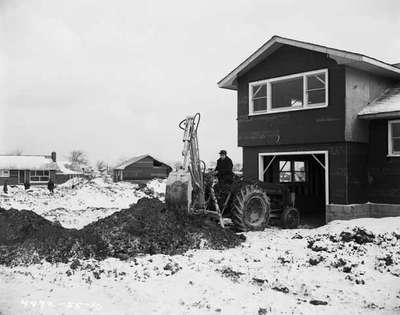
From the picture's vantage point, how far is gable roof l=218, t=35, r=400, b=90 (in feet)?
45.6

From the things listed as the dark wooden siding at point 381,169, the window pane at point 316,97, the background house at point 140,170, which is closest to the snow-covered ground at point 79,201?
the window pane at point 316,97

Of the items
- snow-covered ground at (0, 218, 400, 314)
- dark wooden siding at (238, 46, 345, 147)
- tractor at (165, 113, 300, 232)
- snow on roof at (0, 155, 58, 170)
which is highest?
dark wooden siding at (238, 46, 345, 147)

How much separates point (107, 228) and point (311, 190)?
12.2 metres

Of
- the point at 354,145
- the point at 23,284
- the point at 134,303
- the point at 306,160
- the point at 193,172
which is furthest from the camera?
the point at 306,160

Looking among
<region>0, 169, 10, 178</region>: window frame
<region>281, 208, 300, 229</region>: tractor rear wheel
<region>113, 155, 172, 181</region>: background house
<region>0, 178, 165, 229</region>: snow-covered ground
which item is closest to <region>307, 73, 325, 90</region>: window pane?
<region>281, 208, 300, 229</region>: tractor rear wheel

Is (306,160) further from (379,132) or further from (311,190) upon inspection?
(379,132)

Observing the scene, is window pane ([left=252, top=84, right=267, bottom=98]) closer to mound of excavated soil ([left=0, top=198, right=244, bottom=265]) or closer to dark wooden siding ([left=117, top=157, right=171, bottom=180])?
mound of excavated soil ([left=0, top=198, right=244, bottom=265])

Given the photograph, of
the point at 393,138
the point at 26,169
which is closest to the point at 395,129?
the point at 393,138

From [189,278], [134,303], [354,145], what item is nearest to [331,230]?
[354,145]

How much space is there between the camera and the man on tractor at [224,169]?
41.3 feet

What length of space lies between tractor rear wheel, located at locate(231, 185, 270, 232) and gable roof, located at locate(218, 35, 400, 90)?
5.01 meters

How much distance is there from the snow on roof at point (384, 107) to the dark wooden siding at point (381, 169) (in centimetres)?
52

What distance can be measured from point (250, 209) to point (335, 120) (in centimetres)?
429

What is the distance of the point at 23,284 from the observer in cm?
710
